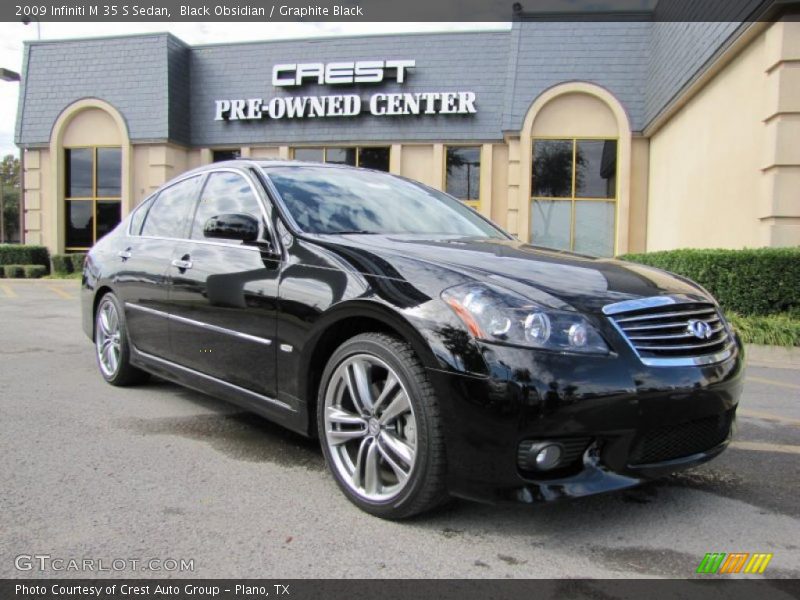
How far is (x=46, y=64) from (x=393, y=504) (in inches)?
853

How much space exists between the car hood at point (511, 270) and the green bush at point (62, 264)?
1816 cm

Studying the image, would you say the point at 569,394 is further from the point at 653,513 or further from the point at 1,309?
the point at 1,309

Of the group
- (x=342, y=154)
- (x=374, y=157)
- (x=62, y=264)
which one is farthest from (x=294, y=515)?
(x=62, y=264)

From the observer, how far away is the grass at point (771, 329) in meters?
7.59

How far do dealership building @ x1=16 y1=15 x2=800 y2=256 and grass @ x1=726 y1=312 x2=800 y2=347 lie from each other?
438 cm

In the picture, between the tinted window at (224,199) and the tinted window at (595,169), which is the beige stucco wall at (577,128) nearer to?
the tinted window at (595,169)

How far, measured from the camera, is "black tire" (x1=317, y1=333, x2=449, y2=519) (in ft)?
8.50

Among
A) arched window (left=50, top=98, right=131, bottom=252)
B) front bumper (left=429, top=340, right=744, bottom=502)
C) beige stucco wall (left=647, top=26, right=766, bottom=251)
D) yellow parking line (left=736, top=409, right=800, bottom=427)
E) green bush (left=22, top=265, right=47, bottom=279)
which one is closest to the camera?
front bumper (left=429, top=340, right=744, bottom=502)

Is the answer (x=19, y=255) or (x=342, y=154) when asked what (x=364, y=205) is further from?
(x=19, y=255)

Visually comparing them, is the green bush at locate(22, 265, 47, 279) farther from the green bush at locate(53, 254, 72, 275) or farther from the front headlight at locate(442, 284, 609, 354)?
the front headlight at locate(442, 284, 609, 354)

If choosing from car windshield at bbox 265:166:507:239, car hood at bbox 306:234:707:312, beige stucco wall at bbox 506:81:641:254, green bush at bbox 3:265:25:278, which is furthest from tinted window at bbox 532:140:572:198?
green bush at bbox 3:265:25:278

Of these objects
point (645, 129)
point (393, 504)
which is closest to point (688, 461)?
point (393, 504)

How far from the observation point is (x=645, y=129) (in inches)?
628

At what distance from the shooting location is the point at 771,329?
774cm
